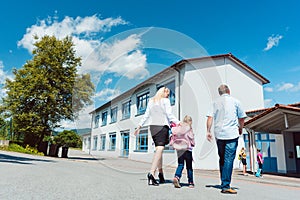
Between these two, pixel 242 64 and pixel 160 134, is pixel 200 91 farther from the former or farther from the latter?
pixel 160 134

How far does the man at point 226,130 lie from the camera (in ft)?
12.2

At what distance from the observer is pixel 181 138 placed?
4398 mm

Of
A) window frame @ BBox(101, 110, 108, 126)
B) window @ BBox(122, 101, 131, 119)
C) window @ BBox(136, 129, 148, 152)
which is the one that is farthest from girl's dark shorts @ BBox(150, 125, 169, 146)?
window frame @ BBox(101, 110, 108, 126)

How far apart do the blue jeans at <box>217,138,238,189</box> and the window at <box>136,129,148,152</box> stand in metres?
15.6

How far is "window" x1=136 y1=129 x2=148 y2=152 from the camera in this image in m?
19.4

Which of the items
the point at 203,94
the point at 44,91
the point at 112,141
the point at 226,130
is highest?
the point at 44,91

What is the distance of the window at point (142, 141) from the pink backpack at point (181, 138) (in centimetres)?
1503

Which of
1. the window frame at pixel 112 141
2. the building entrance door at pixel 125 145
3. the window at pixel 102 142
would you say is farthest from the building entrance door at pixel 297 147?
the window at pixel 102 142

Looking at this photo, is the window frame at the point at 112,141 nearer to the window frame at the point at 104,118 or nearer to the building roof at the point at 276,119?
the window frame at the point at 104,118

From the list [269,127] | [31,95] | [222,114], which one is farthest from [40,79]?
[222,114]

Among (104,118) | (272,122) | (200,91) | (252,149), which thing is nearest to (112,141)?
(104,118)

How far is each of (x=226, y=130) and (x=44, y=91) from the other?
55.9 ft

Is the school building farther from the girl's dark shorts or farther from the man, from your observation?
the girl's dark shorts

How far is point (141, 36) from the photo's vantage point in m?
7.44
